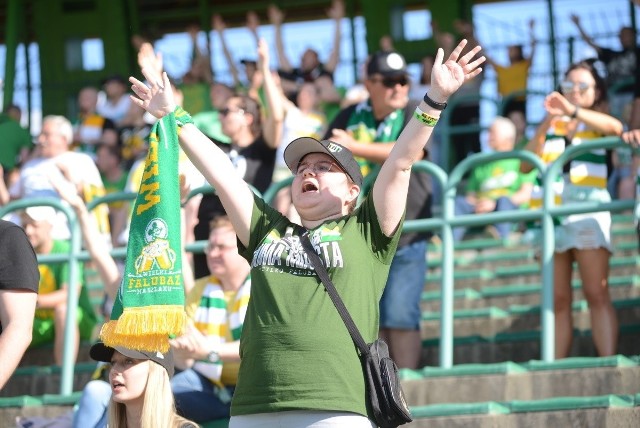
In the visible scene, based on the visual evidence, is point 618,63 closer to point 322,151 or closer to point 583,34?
point 583,34

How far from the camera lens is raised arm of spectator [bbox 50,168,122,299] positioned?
25.3ft

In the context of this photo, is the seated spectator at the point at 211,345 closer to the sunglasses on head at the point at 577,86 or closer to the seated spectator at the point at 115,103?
the sunglasses on head at the point at 577,86

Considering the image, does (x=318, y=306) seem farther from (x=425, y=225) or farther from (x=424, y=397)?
(x=425, y=225)

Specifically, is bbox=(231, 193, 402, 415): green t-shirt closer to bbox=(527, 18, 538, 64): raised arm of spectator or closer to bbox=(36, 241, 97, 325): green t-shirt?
bbox=(36, 241, 97, 325): green t-shirt

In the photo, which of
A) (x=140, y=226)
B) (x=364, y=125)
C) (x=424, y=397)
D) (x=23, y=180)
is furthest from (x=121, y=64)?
(x=140, y=226)

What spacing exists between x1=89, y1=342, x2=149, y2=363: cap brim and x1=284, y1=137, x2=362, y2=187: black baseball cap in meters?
1.43

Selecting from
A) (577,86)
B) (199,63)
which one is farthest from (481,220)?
(199,63)

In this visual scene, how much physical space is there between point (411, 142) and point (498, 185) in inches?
237

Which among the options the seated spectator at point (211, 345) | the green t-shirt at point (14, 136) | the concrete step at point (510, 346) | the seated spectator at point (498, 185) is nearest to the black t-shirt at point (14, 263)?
the seated spectator at point (211, 345)

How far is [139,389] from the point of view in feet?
20.3

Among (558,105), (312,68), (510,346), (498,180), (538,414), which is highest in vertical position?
(312,68)

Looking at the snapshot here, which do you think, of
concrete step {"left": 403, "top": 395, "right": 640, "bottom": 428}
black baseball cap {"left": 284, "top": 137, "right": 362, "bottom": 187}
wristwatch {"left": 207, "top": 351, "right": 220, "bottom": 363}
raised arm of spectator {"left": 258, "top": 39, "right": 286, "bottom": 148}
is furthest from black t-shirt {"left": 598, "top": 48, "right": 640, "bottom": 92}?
black baseball cap {"left": 284, "top": 137, "right": 362, "bottom": 187}

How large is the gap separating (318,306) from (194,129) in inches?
34.5

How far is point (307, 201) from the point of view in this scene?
5082 millimetres
